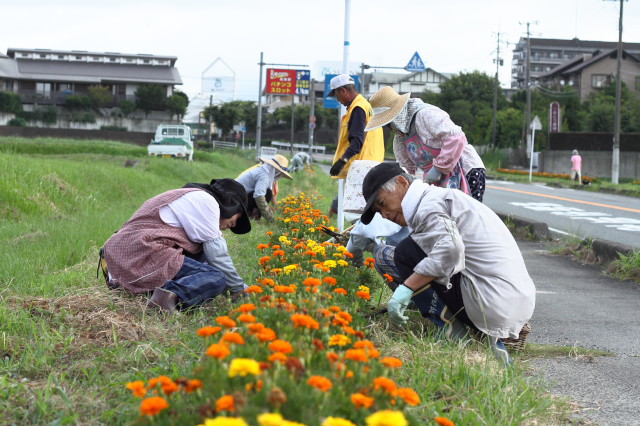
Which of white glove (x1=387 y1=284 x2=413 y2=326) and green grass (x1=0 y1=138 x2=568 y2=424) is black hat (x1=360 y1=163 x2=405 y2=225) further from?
green grass (x1=0 y1=138 x2=568 y2=424)

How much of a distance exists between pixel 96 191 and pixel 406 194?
9.82m

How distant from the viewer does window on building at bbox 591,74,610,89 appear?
67188 mm

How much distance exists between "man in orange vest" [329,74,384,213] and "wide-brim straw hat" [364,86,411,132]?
0.78 m

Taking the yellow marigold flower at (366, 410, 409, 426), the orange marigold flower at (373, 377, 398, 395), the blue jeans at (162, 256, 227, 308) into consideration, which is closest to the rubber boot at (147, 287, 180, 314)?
the blue jeans at (162, 256, 227, 308)

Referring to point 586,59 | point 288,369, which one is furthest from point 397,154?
point 586,59

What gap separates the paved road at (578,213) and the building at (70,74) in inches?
1753

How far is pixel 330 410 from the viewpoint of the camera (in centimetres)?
184

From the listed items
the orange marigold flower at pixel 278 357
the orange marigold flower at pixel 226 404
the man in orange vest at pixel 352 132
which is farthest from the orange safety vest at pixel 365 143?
the orange marigold flower at pixel 226 404

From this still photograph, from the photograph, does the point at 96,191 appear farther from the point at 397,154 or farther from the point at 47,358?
the point at 47,358

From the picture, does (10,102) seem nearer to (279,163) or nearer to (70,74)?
(70,74)

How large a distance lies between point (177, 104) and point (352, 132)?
5255cm

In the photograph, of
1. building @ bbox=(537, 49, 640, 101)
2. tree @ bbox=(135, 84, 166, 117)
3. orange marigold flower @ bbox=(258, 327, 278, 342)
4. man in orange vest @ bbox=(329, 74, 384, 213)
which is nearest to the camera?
orange marigold flower @ bbox=(258, 327, 278, 342)

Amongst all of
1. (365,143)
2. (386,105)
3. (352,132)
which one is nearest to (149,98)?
(365,143)

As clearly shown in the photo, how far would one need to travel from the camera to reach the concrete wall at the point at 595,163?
34.1m
